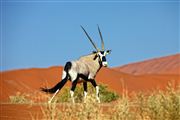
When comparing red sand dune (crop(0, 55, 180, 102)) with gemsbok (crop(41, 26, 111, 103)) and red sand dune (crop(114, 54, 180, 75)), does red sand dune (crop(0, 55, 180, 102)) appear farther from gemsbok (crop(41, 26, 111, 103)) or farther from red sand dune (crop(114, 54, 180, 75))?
gemsbok (crop(41, 26, 111, 103))

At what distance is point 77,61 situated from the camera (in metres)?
16.0

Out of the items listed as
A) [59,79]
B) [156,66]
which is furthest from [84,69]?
[156,66]

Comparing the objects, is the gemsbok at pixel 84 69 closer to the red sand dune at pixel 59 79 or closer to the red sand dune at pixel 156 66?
the red sand dune at pixel 59 79

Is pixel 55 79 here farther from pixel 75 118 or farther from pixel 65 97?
pixel 75 118

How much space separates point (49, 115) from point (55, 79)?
5567cm

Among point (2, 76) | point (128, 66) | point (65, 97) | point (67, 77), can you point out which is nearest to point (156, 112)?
point (67, 77)

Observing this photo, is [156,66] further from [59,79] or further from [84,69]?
[84,69]

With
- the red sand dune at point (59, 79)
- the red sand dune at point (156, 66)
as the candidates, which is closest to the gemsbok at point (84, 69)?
the red sand dune at point (59, 79)

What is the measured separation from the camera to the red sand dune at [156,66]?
9988 cm

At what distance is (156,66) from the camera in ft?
356

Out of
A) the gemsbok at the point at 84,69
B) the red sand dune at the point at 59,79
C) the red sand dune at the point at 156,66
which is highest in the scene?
the red sand dune at the point at 156,66

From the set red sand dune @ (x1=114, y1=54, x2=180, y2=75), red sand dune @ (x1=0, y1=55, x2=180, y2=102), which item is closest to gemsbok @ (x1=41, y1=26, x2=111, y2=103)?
red sand dune @ (x1=0, y1=55, x2=180, y2=102)

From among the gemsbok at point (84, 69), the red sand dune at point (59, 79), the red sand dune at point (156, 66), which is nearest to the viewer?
Result: the gemsbok at point (84, 69)

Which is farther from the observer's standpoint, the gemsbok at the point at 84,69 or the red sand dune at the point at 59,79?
the red sand dune at the point at 59,79
